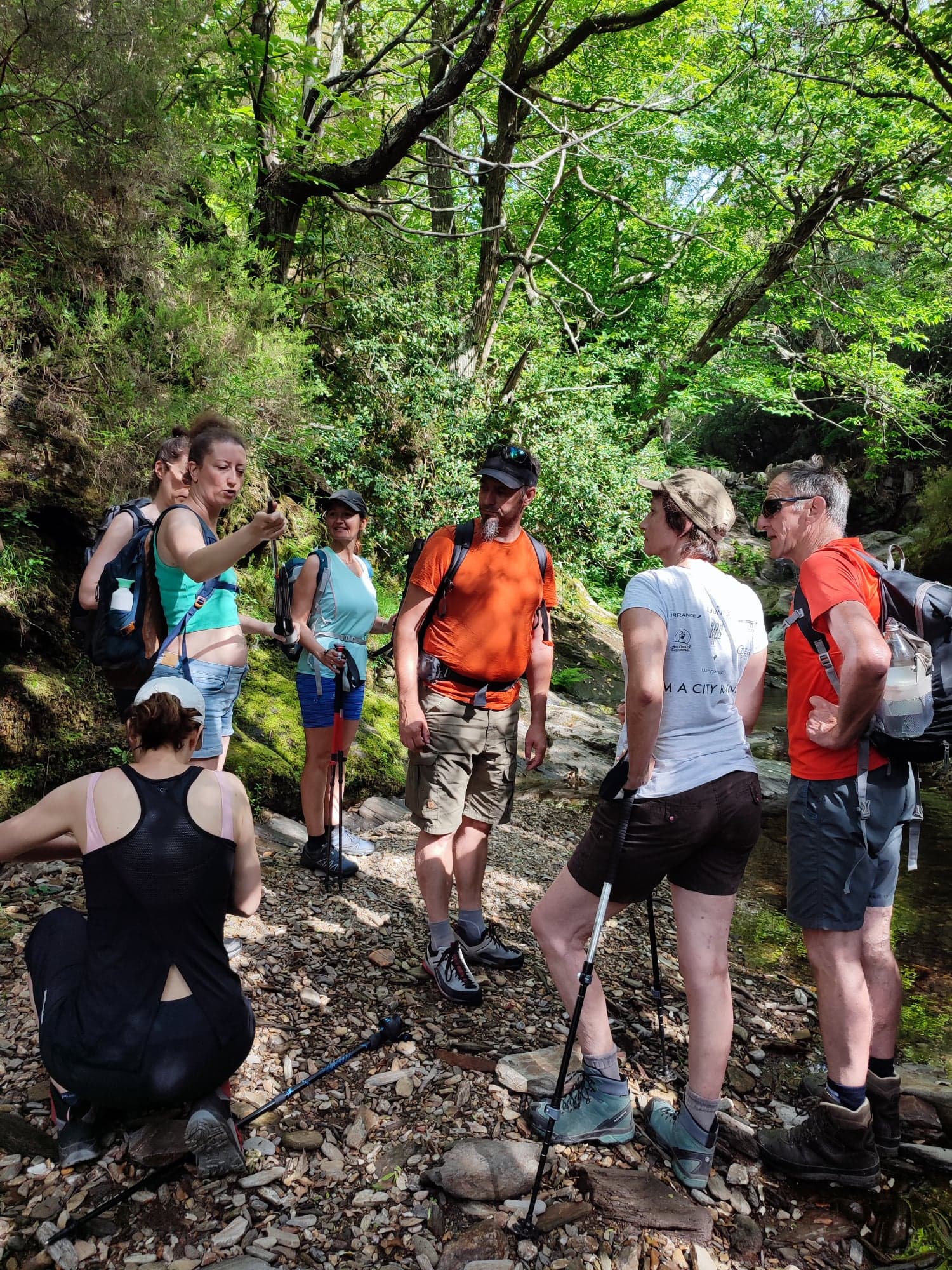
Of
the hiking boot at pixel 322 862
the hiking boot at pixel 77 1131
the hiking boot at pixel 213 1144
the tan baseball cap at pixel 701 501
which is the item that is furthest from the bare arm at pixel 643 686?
the hiking boot at pixel 322 862

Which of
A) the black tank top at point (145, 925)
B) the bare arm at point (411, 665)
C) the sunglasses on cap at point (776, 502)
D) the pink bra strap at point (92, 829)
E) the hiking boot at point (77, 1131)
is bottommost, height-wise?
the hiking boot at point (77, 1131)

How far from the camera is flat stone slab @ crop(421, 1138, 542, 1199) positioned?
2.62m

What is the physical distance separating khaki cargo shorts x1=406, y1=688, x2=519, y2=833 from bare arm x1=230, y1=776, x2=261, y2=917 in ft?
3.35

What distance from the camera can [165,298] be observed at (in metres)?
7.19

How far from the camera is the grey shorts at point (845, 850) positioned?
2875mm

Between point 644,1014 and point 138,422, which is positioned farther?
point 138,422

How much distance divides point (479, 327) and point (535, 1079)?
1111cm

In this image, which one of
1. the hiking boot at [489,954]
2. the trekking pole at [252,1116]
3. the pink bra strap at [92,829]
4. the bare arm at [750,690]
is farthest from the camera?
the hiking boot at [489,954]

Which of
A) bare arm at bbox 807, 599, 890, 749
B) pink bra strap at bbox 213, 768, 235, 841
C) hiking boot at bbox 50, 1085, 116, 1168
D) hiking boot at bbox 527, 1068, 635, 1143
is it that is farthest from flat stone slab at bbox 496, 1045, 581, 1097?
bare arm at bbox 807, 599, 890, 749

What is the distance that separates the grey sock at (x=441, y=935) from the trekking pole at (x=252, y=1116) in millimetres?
374

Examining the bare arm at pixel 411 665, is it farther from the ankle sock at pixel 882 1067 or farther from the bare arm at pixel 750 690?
the ankle sock at pixel 882 1067

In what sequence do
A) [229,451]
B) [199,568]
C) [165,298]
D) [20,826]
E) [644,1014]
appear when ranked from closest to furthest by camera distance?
[20,826], [199,568], [229,451], [644,1014], [165,298]

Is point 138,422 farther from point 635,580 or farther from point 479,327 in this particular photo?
point 479,327

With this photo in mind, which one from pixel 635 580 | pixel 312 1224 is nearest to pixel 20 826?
pixel 312 1224
